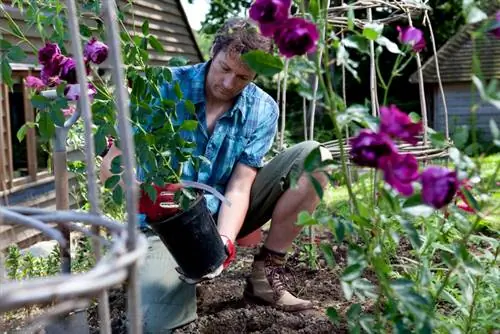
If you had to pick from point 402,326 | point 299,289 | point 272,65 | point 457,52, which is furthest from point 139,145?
point 457,52

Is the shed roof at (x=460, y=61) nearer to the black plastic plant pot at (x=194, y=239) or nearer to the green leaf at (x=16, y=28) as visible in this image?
the black plastic plant pot at (x=194, y=239)

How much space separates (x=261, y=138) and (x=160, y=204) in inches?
Result: 26.7

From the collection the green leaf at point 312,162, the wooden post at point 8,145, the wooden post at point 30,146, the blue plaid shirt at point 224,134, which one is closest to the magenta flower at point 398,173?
the green leaf at point 312,162

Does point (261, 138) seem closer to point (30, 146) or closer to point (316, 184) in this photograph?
point (316, 184)

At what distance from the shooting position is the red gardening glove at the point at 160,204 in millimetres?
1788

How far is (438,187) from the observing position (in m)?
1.02

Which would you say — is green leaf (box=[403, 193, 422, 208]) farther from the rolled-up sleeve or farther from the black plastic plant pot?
the rolled-up sleeve

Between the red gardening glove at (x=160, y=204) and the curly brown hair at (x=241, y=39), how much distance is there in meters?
0.51

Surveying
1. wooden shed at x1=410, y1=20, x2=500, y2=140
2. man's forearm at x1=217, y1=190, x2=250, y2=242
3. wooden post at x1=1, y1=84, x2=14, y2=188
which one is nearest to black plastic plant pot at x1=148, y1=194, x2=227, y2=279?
man's forearm at x1=217, y1=190, x2=250, y2=242

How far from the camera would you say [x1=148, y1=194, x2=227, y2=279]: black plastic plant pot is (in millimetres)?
1795

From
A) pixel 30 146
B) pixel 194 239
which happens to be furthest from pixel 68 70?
pixel 30 146

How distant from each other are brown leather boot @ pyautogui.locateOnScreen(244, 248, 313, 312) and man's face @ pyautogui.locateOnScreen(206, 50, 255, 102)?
1.83ft

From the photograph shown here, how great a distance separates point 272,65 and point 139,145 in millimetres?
660

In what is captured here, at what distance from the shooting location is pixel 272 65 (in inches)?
45.9
